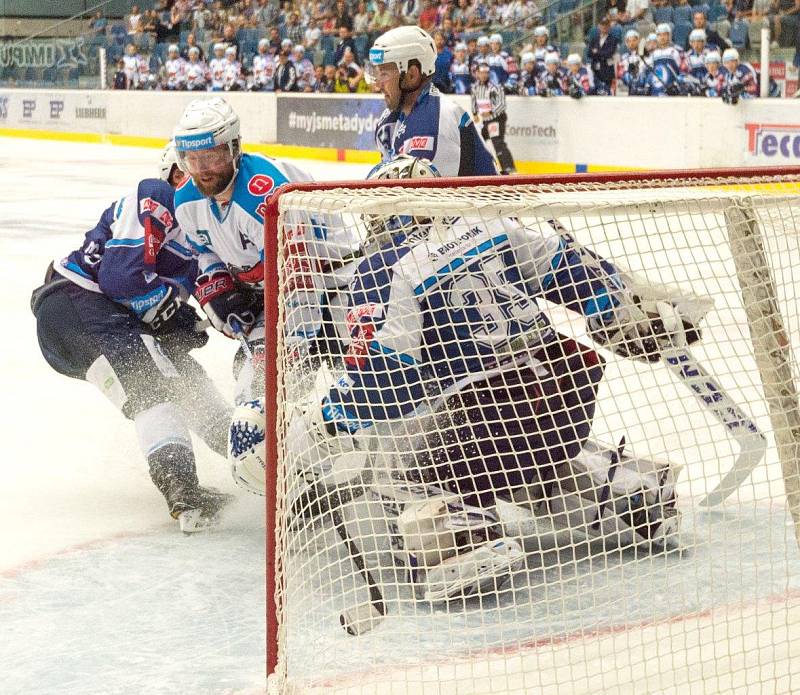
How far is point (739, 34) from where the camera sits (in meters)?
10.5

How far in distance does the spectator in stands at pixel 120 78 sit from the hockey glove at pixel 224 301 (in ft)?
50.2

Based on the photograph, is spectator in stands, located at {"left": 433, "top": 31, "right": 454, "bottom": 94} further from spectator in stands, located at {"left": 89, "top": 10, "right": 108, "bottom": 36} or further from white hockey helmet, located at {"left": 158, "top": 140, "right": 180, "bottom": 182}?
white hockey helmet, located at {"left": 158, "top": 140, "right": 180, "bottom": 182}

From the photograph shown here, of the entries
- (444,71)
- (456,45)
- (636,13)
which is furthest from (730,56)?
(456,45)

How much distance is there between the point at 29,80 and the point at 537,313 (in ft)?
58.1

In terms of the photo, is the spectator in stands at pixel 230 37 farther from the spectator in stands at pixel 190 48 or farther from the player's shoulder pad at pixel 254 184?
the player's shoulder pad at pixel 254 184

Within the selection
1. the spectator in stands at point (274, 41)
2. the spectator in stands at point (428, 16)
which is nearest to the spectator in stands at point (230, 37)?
the spectator in stands at point (274, 41)

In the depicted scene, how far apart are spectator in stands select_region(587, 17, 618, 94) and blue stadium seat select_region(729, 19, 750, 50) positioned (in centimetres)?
128

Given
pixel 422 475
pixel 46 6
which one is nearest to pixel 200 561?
pixel 422 475

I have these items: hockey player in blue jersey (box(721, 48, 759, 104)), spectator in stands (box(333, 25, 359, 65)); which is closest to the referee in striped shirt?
hockey player in blue jersey (box(721, 48, 759, 104))

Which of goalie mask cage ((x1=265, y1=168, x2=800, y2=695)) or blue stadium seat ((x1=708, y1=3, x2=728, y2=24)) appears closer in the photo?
goalie mask cage ((x1=265, y1=168, x2=800, y2=695))

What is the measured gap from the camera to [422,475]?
249cm

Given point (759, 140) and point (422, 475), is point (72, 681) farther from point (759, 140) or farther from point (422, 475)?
point (759, 140)

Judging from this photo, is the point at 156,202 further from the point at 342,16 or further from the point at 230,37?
the point at 230,37

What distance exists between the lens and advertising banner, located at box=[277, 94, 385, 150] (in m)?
13.6
